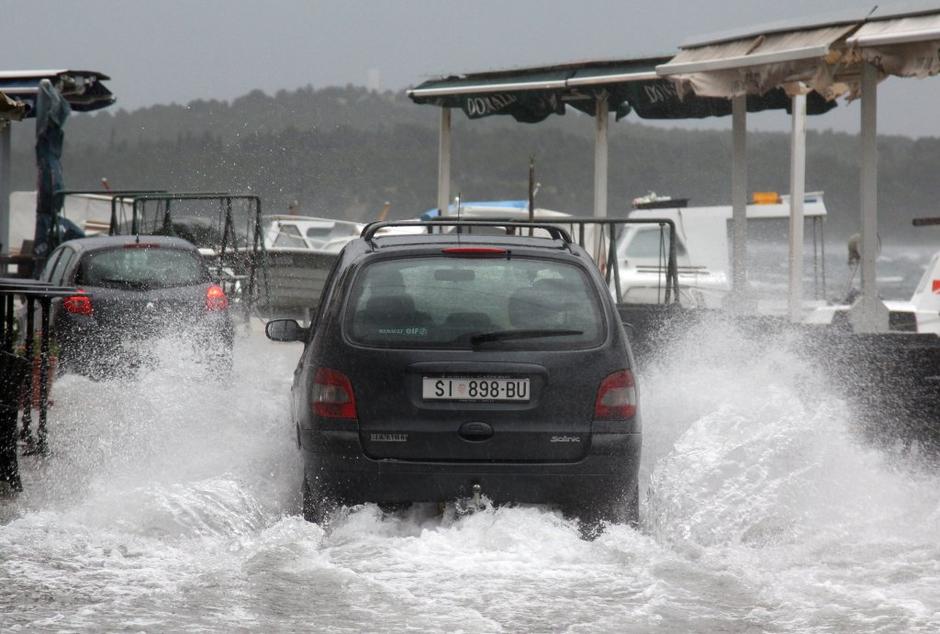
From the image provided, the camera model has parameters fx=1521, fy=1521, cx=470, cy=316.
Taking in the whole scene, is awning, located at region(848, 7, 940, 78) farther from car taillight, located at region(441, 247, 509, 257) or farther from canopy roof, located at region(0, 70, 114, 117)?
canopy roof, located at region(0, 70, 114, 117)

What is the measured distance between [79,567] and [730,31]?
9332 mm

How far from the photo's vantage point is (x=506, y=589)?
6258mm

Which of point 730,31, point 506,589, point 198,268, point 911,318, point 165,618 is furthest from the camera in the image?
point 911,318

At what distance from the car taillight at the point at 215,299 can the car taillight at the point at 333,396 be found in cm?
813

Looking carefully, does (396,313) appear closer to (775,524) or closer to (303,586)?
(303,586)

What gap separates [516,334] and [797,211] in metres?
11.4

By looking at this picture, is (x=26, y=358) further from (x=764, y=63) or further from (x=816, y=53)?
(x=764, y=63)

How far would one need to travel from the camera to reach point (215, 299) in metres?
15.1

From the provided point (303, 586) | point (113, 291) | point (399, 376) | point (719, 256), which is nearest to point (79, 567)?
point (303, 586)

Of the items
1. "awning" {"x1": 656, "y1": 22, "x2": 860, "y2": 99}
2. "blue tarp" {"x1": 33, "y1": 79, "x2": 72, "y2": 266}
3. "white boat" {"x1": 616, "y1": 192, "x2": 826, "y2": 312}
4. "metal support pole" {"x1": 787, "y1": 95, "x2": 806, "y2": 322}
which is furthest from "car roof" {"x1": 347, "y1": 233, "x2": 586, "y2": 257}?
"white boat" {"x1": 616, "y1": 192, "x2": 826, "y2": 312}

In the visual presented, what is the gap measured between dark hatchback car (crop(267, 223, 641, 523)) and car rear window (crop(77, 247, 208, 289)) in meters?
7.80

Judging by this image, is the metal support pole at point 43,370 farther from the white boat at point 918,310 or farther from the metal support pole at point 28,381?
the white boat at point 918,310

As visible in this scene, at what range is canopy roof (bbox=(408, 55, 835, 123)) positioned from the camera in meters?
20.0

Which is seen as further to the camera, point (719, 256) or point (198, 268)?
point (719, 256)
